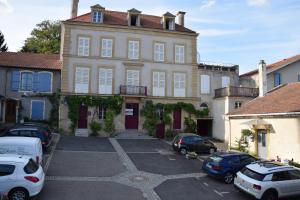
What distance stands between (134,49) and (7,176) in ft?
74.5

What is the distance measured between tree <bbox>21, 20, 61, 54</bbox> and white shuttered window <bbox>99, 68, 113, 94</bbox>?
1707 cm

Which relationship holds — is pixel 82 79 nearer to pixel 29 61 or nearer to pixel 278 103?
pixel 29 61

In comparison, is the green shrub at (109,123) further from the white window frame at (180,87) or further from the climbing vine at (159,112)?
the white window frame at (180,87)

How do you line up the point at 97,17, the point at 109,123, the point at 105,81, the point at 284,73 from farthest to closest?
the point at 284,73 → the point at 97,17 → the point at 105,81 → the point at 109,123

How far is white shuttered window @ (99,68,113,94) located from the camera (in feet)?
99.8

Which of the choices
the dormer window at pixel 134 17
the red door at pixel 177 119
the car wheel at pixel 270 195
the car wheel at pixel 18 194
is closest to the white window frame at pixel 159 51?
the dormer window at pixel 134 17

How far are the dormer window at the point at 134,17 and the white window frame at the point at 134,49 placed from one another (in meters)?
1.96

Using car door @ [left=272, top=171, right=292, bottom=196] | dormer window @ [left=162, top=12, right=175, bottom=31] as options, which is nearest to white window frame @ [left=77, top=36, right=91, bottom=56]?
dormer window @ [left=162, top=12, right=175, bottom=31]

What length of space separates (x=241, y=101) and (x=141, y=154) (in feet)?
46.8

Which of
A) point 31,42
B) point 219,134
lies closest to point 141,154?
point 219,134

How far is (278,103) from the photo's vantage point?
2031 cm

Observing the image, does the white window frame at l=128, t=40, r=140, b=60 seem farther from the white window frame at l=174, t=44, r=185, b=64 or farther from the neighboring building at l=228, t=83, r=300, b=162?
the neighboring building at l=228, t=83, r=300, b=162

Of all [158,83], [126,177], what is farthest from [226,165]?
[158,83]

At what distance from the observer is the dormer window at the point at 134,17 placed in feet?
104
